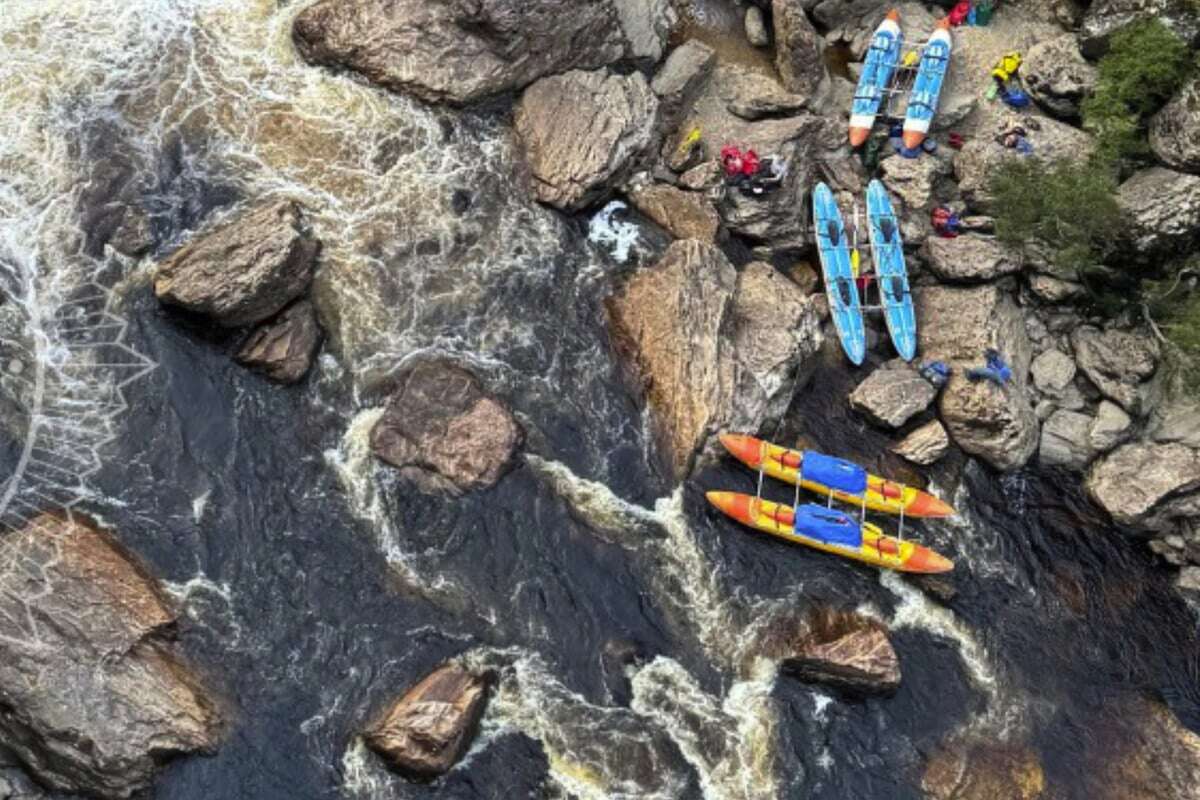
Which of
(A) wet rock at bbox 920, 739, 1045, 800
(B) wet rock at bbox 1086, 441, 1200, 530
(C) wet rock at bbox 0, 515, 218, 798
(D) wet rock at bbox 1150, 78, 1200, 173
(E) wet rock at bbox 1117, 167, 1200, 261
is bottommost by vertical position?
(A) wet rock at bbox 920, 739, 1045, 800

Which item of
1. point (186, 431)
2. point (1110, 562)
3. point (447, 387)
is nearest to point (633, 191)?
point (447, 387)

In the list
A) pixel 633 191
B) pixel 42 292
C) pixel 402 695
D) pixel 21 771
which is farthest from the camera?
pixel 633 191

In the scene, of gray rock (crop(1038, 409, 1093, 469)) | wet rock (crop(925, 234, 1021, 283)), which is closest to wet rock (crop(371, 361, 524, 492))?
wet rock (crop(925, 234, 1021, 283))

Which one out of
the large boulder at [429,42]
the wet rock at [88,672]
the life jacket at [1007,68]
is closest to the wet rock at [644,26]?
the large boulder at [429,42]

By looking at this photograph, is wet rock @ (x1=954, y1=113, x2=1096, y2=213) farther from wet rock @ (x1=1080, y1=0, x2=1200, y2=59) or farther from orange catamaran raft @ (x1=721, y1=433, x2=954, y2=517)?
orange catamaran raft @ (x1=721, y1=433, x2=954, y2=517)

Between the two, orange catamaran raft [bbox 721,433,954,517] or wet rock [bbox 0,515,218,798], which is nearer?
wet rock [bbox 0,515,218,798]

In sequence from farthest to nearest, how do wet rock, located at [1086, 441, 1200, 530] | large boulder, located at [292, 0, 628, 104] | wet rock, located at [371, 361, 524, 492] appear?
large boulder, located at [292, 0, 628, 104], wet rock, located at [1086, 441, 1200, 530], wet rock, located at [371, 361, 524, 492]

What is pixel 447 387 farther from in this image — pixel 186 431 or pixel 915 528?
pixel 915 528
